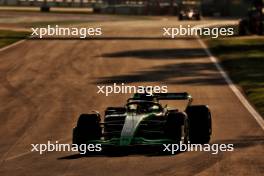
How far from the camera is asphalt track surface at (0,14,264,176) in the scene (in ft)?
67.1

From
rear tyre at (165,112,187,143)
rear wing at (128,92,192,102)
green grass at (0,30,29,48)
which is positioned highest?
rear wing at (128,92,192,102)

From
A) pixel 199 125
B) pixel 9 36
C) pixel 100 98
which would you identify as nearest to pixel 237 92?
pixel 100 98

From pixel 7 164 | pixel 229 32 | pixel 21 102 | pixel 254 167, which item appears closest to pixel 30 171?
pixel 7 164

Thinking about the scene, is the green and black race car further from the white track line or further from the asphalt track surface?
the white track line

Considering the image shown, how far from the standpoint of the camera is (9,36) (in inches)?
2724

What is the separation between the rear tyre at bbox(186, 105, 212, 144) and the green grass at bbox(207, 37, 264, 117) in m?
7.04

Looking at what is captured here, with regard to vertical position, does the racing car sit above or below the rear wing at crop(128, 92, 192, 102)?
below

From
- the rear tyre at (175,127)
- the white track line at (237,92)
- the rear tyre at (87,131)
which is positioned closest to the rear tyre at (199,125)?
the rear tyre at (175,127)

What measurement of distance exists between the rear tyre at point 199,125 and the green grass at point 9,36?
38126mm

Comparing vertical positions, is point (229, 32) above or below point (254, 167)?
below

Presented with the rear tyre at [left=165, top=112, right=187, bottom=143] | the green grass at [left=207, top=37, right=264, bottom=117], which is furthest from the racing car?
the rear tyre at [left=165, top=112, right=187, bottom=143]

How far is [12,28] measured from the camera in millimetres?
80812

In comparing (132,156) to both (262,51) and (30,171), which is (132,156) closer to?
(30,171)

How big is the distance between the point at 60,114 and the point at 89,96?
199 inches
